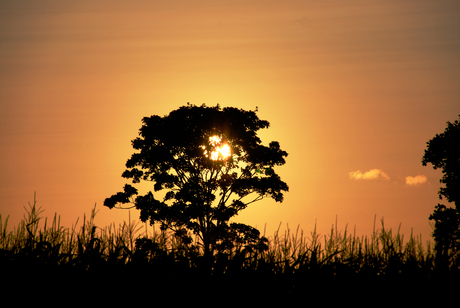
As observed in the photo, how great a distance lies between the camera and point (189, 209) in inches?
1169

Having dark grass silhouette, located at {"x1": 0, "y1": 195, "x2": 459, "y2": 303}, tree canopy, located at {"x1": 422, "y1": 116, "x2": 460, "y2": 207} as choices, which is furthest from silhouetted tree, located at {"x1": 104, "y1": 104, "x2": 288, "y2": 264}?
dark grass silhouette, located at {"x1": 0, "y1": 195, "x2": 459, "y2": 303}

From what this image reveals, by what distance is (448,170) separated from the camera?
24219mm

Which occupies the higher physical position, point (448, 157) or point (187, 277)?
point (448, 157)

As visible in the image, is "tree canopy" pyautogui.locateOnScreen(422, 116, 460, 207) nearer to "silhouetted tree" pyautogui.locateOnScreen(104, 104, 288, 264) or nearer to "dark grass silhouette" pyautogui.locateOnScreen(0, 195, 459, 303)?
"silhouetted tree" pyautogui.locateOnScreen(104, 104, 288, 264)

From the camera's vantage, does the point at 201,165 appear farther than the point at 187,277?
Yes

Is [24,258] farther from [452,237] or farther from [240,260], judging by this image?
[452,237]

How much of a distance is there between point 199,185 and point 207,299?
26.8 metres

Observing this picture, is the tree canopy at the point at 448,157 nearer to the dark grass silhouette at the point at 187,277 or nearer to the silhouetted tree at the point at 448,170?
the silhouetted tree at the point at 448,170

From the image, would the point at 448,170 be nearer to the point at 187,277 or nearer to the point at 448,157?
the point at 448,157


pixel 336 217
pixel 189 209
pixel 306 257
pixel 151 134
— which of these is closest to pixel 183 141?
pixel 151 134

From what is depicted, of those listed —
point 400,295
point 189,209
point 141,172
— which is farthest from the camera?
point 141,172

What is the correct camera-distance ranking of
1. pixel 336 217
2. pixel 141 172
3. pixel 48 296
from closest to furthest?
pixel 48 296 < pixel 336 217 < pixel 141 172

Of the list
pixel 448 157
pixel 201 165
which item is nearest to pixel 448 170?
pixel 448 157

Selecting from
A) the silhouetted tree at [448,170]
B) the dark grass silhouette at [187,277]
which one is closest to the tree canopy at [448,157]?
the silhouetted tree at [448,170]
